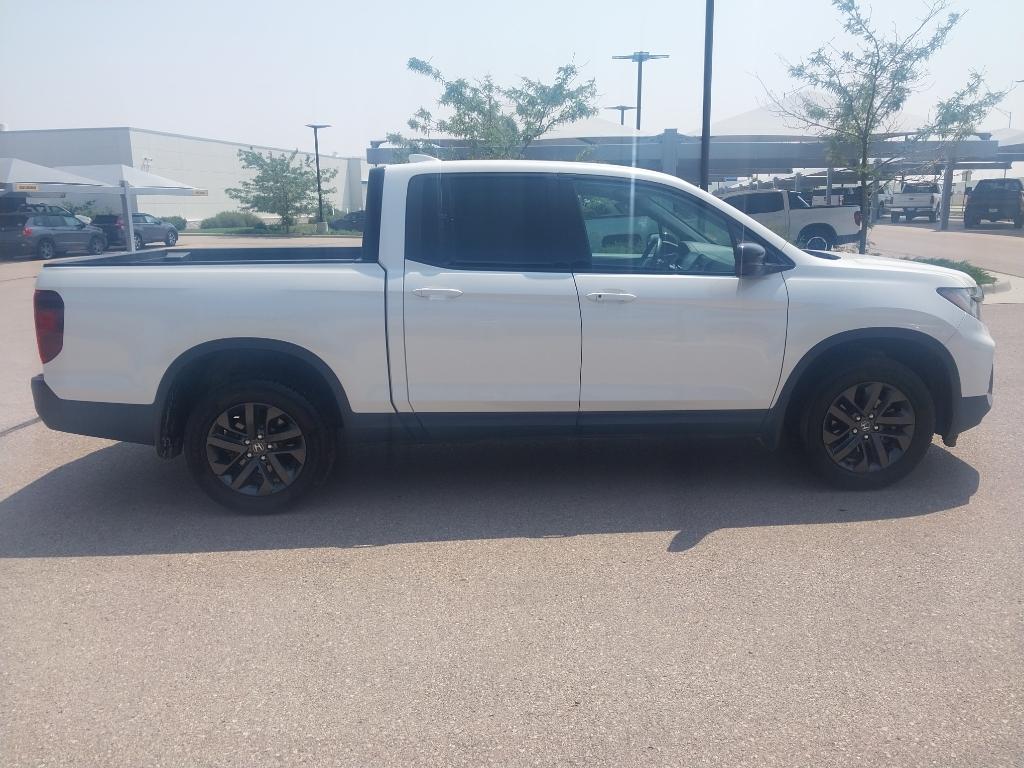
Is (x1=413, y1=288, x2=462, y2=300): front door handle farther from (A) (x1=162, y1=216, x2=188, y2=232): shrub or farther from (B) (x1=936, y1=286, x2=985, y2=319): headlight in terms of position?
(A) (x1=162, y1=216, x2=188, y2=232): shrub

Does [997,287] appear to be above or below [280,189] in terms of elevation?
below

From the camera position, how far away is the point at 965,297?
17.9 ft

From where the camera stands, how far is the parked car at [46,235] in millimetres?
27859

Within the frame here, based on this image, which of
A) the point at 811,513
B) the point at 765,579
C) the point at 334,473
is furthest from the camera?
the point at 334,473

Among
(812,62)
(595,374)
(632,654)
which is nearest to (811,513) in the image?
(595,374)

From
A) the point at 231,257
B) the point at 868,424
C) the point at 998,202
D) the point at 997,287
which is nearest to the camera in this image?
the point at 868,424

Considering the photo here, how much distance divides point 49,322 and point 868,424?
4.68 m

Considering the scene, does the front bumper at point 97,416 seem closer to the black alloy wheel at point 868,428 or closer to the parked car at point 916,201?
the black alloy wheel at point 868,428

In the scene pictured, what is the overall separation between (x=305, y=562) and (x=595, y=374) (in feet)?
6.13

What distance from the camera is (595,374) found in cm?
516

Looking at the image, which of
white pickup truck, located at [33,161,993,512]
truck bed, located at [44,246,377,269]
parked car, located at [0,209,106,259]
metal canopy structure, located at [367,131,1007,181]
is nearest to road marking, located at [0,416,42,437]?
truck bed, located at [44,246,377,269]

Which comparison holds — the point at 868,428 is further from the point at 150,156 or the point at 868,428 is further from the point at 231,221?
the point at 150,156

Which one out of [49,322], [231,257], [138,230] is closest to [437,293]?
[231,257]

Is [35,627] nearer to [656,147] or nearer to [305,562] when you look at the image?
[305,562]
